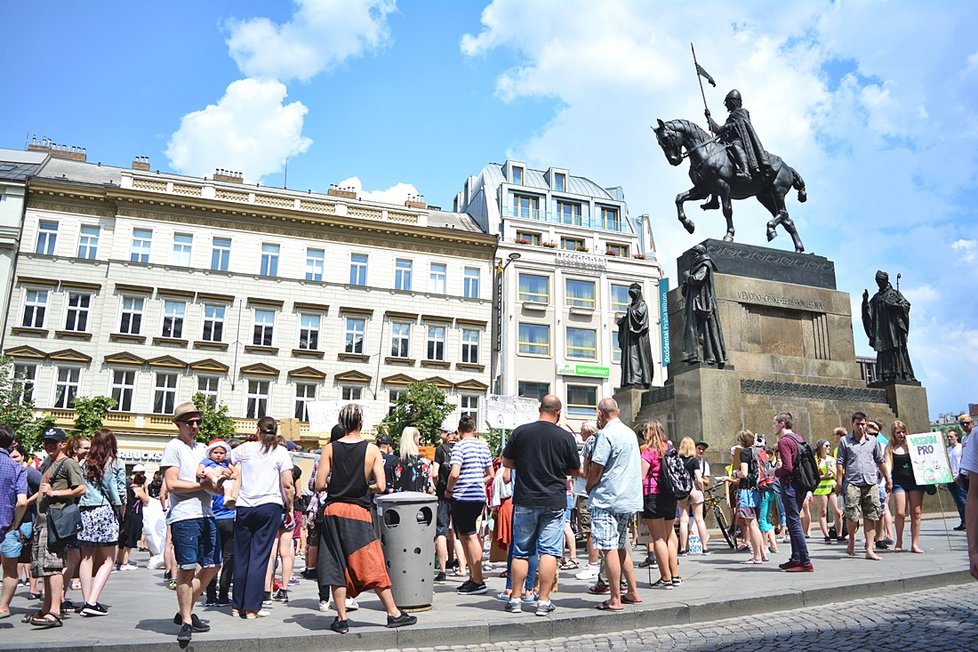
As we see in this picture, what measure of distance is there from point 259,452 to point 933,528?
12889mm

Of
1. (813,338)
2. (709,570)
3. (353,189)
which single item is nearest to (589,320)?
(353,189)

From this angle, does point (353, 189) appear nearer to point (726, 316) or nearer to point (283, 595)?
point (726, 316)

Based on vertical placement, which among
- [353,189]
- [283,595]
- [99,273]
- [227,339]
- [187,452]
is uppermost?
[353,189]

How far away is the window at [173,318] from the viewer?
39.7m

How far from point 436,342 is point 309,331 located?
7.59 m

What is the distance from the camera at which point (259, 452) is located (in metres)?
6.86

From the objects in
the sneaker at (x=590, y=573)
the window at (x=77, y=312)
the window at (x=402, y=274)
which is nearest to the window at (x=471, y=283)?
the window at (x=402, y=274)

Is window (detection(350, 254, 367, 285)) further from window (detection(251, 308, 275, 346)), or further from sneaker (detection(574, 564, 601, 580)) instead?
sneaker (detection(574, 564, 601, 580))

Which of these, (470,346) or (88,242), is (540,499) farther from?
(88,242)

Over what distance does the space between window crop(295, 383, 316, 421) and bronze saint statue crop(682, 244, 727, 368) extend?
29.9 meters

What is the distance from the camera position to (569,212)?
5541cm

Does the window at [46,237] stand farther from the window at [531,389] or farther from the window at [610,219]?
the window at [610,219]

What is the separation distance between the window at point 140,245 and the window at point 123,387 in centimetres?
632

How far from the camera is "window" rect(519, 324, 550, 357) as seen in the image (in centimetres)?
4762
